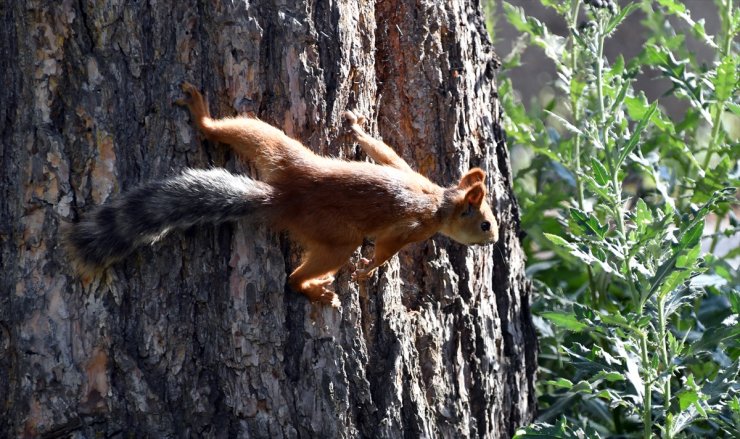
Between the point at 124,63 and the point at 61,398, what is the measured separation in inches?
37.8

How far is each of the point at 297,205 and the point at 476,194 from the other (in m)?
0.63

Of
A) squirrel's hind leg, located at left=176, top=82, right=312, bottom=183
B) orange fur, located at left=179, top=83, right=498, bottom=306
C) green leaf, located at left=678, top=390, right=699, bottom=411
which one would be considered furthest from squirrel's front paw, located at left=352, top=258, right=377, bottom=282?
green leaf, located at left=678, top=390, right=699, bottom=411

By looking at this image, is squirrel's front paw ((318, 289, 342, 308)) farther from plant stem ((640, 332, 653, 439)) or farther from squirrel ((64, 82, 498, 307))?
plant stem ((640, 332, 653, 439))

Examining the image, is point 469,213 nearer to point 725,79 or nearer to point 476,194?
point 476,194

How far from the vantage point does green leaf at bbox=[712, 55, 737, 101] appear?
3262mm

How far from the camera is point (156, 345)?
2.52 m

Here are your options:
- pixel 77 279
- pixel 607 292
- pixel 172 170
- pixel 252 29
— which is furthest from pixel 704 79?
pixel 77 279

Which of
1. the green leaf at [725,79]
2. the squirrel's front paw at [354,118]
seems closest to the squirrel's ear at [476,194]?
the squirrel's front paw at [354,118]

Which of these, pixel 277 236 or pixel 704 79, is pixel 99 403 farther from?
pixel 704 79

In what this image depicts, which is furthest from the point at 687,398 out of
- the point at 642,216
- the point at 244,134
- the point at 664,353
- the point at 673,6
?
the point at 673,6

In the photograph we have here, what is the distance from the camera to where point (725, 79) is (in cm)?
329

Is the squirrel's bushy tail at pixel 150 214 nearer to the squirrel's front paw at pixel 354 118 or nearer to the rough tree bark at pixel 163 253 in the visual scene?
the rough tree bark at pixel 163 253

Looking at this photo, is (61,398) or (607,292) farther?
(607,292)

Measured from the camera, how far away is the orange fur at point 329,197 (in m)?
2.51
